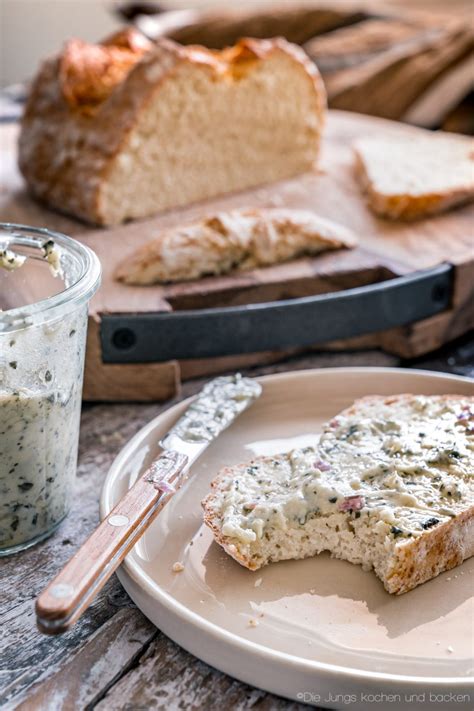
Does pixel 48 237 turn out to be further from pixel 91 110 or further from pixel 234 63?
pixel 234 63

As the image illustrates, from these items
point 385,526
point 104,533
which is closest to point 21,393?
point 104,533

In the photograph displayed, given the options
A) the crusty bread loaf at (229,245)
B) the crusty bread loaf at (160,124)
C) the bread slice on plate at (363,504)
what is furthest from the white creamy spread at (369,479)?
the crusty bread loaf at (160,124)

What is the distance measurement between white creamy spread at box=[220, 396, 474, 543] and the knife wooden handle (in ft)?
0.35

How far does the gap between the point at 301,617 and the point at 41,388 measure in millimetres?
542

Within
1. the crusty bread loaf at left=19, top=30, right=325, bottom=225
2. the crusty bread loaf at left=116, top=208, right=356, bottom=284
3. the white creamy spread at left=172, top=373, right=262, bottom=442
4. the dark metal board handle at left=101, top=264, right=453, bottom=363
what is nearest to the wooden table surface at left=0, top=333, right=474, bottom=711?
the white creamy spread at left=172, top=373, right=262, bottom=442

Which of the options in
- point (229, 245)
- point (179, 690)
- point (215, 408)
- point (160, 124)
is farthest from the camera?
point (160, 124)

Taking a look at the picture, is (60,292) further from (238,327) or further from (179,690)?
(179,690)

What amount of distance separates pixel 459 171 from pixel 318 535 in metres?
1.80

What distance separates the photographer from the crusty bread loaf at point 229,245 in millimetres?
2193

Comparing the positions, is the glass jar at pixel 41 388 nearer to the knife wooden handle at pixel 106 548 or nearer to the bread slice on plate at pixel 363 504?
the knife wooden handle at pixel 106 548

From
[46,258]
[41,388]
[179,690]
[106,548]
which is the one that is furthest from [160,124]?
[179,690]

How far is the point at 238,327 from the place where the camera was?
6.43 feet

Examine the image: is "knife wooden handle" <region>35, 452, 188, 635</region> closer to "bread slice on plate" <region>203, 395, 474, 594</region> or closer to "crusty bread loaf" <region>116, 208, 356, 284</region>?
"bread slice on plate" <region>203, 395, 474, 594</region>

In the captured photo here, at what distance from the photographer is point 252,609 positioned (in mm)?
1256
